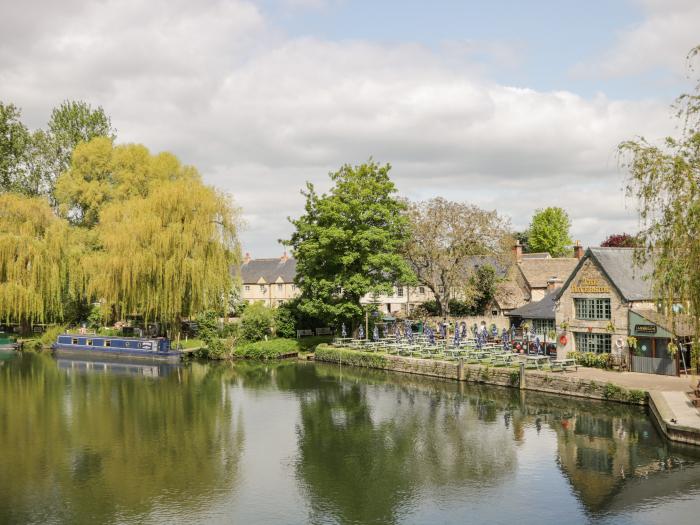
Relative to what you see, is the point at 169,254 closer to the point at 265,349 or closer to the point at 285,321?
the point at 265,349

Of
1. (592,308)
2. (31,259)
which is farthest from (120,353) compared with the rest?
(592,308)

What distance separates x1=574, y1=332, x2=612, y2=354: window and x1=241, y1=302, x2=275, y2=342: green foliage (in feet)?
82.4

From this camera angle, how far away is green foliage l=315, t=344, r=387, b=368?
43062mm

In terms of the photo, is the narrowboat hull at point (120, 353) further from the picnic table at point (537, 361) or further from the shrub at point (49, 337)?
the picnic table at point (537, 361)

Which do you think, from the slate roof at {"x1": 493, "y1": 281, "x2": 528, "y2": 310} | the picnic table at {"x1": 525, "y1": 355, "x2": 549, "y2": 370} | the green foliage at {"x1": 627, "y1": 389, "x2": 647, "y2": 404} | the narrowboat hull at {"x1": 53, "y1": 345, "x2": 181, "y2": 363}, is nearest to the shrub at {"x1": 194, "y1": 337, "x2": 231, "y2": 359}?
the narrowboat hull at {"x1": 53, "y1": 345, "x2": 181, "y2": 363}

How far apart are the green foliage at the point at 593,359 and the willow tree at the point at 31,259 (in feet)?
133

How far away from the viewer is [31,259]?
52.6m

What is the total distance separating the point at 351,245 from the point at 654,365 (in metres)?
22.5

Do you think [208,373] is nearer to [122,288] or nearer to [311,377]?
[311,377]

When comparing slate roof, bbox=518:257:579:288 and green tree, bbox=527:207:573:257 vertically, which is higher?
green tree, bbox=527:207:573:257

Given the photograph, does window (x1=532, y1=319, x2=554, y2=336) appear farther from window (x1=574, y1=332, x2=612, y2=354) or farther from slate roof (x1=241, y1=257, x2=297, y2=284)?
slate roof (x1=241, y1=257, x2=297, y2=284)

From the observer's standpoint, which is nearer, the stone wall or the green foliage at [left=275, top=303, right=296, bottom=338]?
the stone wall

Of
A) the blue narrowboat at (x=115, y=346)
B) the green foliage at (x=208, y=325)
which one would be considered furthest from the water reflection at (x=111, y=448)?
the green foliage at (x=208, y=325)

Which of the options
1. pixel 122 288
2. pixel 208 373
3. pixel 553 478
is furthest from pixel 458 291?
pixel 553 478
